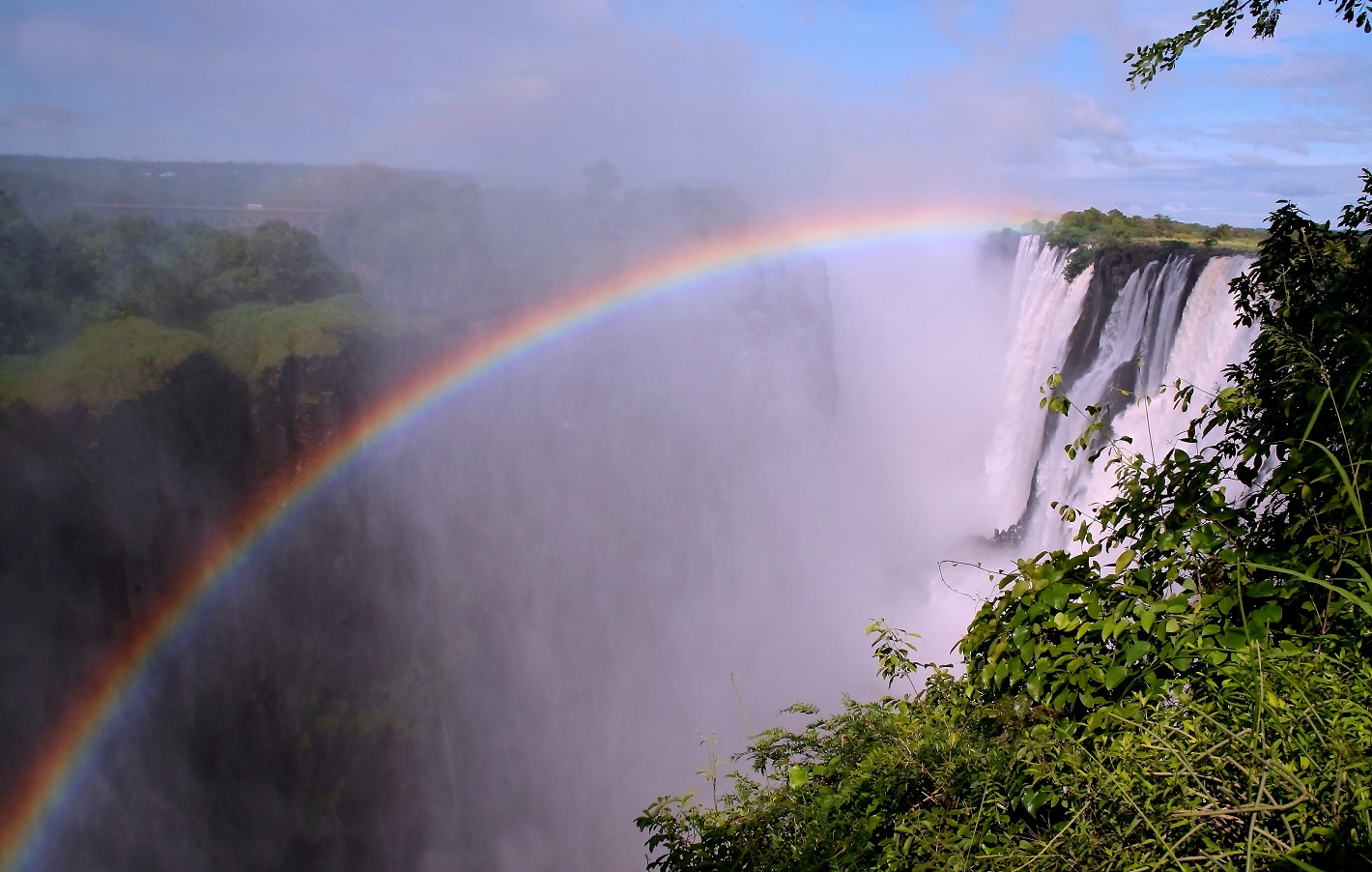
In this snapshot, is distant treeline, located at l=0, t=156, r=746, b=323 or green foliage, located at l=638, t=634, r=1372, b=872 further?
distant treeline, located at l=0, t=156, r=746, b=323

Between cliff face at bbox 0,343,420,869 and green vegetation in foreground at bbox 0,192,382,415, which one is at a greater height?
green vegetation in foreground at bbox 0,192,382,415

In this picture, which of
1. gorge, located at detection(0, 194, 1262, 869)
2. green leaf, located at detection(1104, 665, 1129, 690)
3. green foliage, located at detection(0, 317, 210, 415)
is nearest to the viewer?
green leaf, located at detection(1104, 665, 1129, 690)

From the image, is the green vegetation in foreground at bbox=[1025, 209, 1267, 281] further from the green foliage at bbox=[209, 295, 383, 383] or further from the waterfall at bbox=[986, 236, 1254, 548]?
the green foliage at bbox=[209, 295, 383, 383]

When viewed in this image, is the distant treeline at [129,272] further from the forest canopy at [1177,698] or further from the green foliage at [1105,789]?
the green foliage at [1105,789]

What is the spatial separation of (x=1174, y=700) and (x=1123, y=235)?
74.0 feet

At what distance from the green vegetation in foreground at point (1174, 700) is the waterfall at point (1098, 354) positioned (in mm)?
4758

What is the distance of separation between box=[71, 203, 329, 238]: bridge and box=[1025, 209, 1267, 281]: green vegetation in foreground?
16.7 metres

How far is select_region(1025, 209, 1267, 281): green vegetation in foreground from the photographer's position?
18.5 metres

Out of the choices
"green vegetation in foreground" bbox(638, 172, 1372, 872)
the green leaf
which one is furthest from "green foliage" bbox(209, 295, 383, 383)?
the green leaf

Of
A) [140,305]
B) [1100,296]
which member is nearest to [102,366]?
[140,305]

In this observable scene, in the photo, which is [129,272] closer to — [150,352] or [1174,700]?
[150,352]

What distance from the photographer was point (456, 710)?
18.4 metres

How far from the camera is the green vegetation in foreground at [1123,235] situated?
18.5 m

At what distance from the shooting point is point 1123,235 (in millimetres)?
22078
